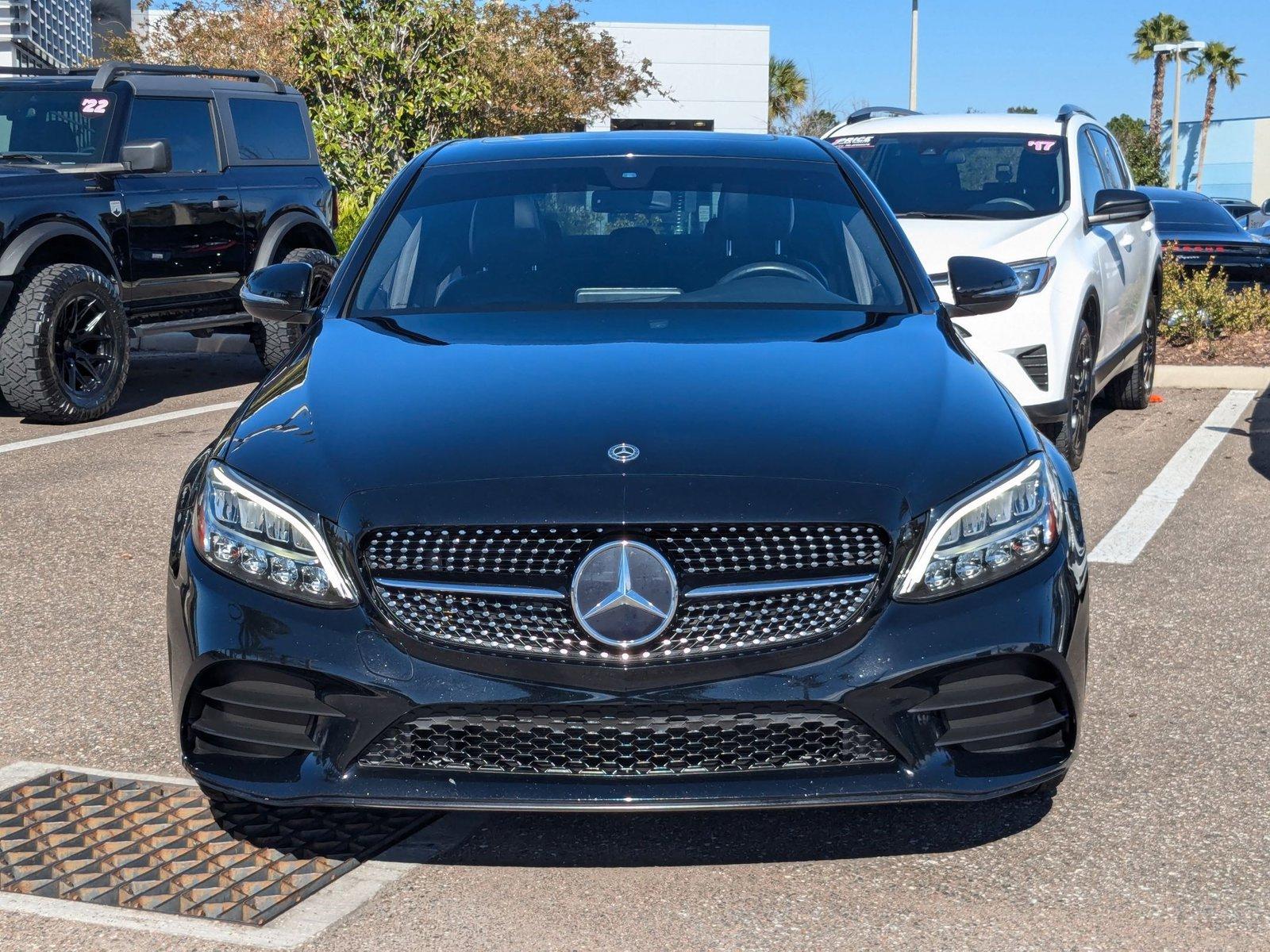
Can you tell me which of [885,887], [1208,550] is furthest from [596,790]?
[1208,550]

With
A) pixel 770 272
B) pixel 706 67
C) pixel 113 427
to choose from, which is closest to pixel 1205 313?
pixel 113 427

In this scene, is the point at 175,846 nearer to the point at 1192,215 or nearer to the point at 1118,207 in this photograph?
the point at 1118,207

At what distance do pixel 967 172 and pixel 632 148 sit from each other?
4.18 m

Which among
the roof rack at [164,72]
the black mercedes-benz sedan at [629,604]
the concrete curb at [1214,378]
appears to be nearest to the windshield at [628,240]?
the black mercedes-benz sedan at [629,604]

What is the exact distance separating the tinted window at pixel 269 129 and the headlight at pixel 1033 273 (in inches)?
237

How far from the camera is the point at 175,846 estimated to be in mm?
3375

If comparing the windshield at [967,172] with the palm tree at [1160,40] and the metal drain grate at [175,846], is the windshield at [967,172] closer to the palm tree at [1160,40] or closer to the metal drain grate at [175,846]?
the metal drain grate at [175,846]

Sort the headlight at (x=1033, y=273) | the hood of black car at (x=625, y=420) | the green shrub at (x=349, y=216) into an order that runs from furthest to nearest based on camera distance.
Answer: the green shrub at (x=349, y=216), the headlight at (x=1033, y=273), the hood of black car at (x=625, y=420)

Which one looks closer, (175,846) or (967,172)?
(175,846)

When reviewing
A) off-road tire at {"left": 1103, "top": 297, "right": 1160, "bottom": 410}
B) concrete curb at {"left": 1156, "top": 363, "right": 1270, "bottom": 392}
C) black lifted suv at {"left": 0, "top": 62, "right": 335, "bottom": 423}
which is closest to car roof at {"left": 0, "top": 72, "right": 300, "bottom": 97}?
black lifted suv at {"left": 0, "top": 62, "right": 335, "bottom": 423}

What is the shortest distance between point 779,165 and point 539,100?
2191 centimetres

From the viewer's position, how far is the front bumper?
2881 millimetres

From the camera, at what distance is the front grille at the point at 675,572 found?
114 inches

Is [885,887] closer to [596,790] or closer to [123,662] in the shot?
[596,790]
